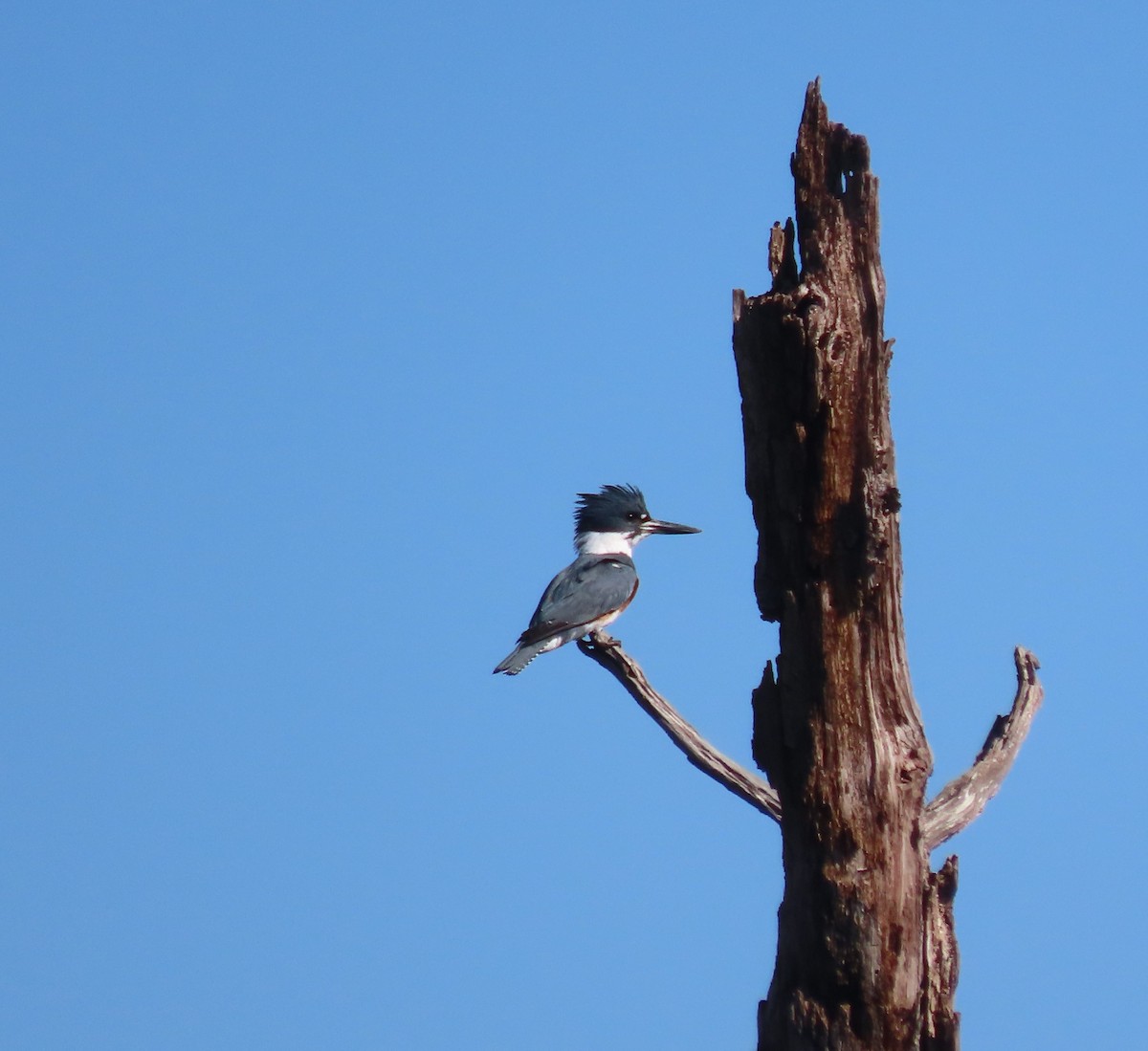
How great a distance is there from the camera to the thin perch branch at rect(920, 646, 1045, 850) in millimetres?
5545

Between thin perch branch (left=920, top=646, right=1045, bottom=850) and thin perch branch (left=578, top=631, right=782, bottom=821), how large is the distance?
1.88 ft

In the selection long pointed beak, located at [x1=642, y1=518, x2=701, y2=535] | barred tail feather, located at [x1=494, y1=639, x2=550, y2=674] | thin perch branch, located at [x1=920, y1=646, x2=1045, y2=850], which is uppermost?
long pointed beak, located at [x1=642, y1=518, x2=701, y2=535]

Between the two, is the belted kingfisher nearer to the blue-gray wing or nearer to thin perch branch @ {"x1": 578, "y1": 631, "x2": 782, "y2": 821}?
the blue-gray wing

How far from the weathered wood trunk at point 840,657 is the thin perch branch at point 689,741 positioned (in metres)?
0.46

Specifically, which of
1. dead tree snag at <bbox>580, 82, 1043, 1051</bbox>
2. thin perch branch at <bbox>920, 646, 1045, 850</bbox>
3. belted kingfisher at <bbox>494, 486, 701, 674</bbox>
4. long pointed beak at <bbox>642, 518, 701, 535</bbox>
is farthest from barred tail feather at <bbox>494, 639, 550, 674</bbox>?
dead tree snag at <bbox>580, 82, 1043, 1051</bbox>

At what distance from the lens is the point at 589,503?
39.9 feet

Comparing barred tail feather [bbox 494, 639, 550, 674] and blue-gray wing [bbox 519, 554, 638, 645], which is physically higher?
blue-gray wing [bbox 519, 554, 638, 645]

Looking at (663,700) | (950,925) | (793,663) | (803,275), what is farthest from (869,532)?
(663,700)

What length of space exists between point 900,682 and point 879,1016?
3.53 ft

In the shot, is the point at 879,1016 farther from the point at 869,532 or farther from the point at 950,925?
the point at 869,532

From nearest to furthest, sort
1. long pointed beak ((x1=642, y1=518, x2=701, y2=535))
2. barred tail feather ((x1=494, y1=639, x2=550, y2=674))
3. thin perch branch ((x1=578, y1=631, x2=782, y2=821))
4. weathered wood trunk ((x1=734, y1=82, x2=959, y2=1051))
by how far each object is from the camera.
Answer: weathered wood trunk ((x1=734, y1=82, x2=959, y2=1051)) < thin perch branch ((x1=578, y1=631, x2=782, y2=821)) < barred tail feather ((x1=494, y1=639, x2=550, y2=674)) < long pointed beak ((x1=642, y1=518, x2=701, y2=535))

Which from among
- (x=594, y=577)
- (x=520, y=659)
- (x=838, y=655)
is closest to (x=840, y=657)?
(x=838, y=655)

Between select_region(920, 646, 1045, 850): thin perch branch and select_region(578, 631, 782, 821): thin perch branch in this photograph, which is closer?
select_region(920, 646, 1045, 850): thin perch branch

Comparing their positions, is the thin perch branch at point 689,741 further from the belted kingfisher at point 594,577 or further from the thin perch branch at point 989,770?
the belted kingfisher at point 594,577
